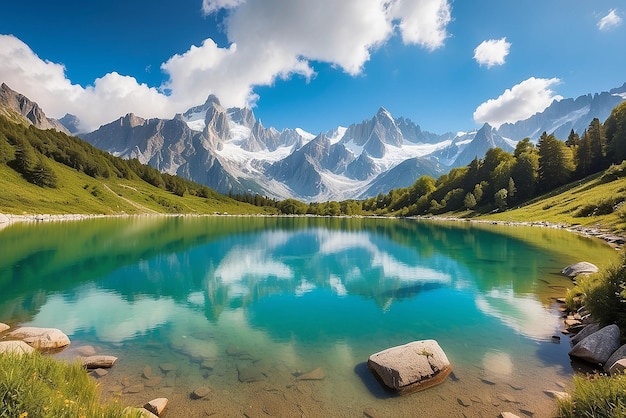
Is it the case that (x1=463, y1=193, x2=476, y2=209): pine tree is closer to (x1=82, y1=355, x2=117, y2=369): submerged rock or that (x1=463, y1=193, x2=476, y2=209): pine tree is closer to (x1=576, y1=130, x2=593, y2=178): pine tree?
(x1=576, y1=130, x2=593, y2=178): pine tree

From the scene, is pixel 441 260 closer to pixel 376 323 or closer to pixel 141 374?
pixel 376 323

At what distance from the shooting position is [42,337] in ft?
53.0

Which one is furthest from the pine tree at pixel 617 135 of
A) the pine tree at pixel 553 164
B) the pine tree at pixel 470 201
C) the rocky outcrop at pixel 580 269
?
the rocky outcrop at pixel 580 269

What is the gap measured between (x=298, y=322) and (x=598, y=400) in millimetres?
15823

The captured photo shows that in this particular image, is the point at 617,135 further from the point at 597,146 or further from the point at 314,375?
the point at 314,375

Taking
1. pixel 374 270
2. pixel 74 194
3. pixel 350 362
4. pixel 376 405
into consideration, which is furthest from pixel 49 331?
pixel 74 194

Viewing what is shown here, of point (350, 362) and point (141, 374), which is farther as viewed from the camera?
point (350, 362)

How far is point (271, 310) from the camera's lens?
2420cm

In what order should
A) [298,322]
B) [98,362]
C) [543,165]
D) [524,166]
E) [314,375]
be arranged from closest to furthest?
[314,375] → [98,362] → [298,322] → [543,165] → [524,166]

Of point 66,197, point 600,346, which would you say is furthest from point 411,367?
point 66,197

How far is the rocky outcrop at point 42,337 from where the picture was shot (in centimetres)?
1571

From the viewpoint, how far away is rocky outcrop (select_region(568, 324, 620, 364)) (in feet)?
46.2

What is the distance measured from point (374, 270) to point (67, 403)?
35.3 meters

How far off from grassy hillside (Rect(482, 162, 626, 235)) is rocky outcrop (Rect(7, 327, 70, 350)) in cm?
7006
